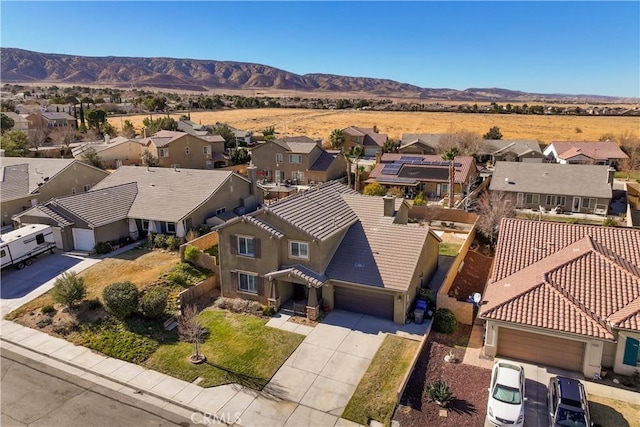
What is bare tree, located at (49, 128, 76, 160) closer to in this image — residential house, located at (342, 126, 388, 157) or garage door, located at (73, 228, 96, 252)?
garage door, located at (73, 228, 96, 252)

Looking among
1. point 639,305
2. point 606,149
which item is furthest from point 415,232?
point 606,149

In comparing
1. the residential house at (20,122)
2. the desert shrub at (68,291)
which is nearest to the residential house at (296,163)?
the desert shrub at (68,291)

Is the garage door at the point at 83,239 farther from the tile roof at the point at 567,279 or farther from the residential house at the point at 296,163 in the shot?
the residential house at the point at 296,163

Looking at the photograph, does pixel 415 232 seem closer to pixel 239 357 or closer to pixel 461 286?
pixel 461 286

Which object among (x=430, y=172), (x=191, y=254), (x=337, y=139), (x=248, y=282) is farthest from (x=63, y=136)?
(x=248, y=282)

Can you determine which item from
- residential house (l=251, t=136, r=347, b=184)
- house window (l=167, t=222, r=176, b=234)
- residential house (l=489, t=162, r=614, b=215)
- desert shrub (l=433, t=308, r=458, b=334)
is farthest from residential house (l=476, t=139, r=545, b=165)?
house window (l=167, t=222, r=176, b=234)
